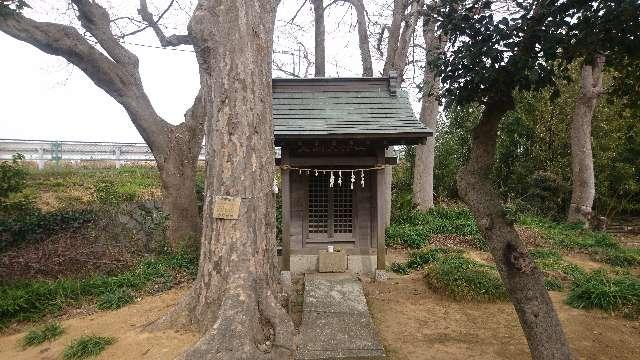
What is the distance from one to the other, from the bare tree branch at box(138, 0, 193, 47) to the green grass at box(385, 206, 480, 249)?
843 centimetres

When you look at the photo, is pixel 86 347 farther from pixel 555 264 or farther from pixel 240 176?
pixel 555 264

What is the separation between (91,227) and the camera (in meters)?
10.2

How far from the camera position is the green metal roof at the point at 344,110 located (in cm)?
803

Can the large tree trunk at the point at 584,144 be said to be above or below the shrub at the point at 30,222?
above

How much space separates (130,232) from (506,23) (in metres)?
10.1

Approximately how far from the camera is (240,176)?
5207mm

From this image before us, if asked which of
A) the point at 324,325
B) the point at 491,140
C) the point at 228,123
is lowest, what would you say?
the point at 324,325

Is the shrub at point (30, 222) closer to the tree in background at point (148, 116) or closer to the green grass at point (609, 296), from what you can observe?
the tree in background at point (148, 116)

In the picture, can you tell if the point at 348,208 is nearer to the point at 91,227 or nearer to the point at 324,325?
the point at 324,325

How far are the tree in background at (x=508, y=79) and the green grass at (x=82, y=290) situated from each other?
268 inches

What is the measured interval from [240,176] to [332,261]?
4.48m

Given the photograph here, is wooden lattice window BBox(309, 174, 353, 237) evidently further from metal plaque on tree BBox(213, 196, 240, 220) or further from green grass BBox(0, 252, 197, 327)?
metal plaque on tree BBox(213, 196, 240, 220)

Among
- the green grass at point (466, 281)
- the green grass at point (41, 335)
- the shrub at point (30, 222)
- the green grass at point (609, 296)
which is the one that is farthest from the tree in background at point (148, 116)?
the green grass at point (609, 296)

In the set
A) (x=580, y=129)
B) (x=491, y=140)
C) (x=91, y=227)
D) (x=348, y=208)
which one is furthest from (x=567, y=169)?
(x=91, y=227)
